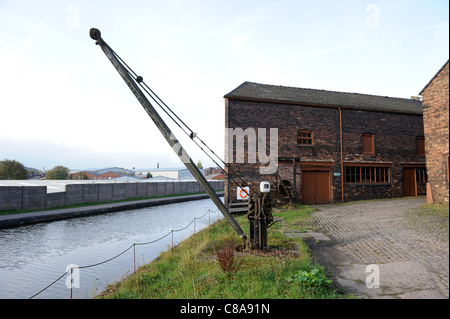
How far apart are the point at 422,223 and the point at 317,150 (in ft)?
43.9

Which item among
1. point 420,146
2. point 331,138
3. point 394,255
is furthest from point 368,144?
point 394,255

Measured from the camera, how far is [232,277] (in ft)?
17.0

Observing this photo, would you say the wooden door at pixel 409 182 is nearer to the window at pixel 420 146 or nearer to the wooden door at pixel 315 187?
the window at pixel 420 146

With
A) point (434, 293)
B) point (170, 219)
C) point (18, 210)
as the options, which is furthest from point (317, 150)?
point (18, 210)

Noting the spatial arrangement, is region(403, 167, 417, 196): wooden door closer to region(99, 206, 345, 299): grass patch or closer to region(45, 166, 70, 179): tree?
region(99, 206, 345, 299): grass patch

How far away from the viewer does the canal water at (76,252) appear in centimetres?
657

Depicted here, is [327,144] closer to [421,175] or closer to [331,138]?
[331,138]

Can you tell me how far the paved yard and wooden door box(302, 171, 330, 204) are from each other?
23.8 feet

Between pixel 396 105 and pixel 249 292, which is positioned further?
pixel 396 105

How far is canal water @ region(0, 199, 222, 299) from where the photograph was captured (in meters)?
6.57

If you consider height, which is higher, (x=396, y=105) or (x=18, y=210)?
(x=396, y=105)

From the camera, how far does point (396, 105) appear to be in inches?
760

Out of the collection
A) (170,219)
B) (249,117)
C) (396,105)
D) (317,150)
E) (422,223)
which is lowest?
(170,219)

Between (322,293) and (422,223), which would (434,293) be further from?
(322,293)
